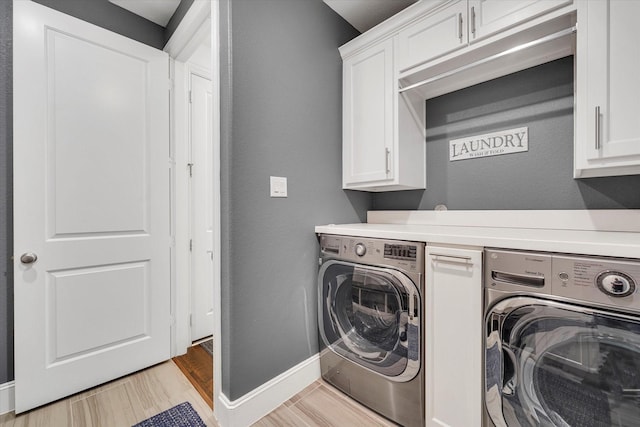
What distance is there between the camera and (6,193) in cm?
158

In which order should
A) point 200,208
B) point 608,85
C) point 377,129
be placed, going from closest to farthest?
1. point 608,85
2. point 377,129
3. point 200,208

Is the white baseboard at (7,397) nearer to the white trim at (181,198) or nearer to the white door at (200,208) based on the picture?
the white trim at (181,198)

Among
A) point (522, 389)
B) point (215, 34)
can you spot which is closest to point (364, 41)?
point (215, 34)

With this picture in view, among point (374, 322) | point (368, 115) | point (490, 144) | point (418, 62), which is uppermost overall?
point (418, 62)

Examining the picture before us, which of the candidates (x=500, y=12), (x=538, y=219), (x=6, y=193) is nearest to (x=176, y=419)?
(x=6, y=193)

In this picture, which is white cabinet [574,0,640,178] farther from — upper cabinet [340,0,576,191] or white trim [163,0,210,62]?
white trim [163,0,210,62]

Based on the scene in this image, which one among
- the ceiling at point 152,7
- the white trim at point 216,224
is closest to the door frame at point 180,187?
the ceiling at point 152,7

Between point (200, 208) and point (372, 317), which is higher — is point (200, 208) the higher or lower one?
the higher one

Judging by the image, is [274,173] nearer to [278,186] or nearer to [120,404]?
[278,186]

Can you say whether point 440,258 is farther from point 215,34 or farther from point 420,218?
point 215,34

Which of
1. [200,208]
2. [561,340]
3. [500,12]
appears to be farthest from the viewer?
[200,208]

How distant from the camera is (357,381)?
5.19ft

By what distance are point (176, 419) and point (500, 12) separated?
8.75 ft

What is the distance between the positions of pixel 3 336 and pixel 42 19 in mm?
1851
